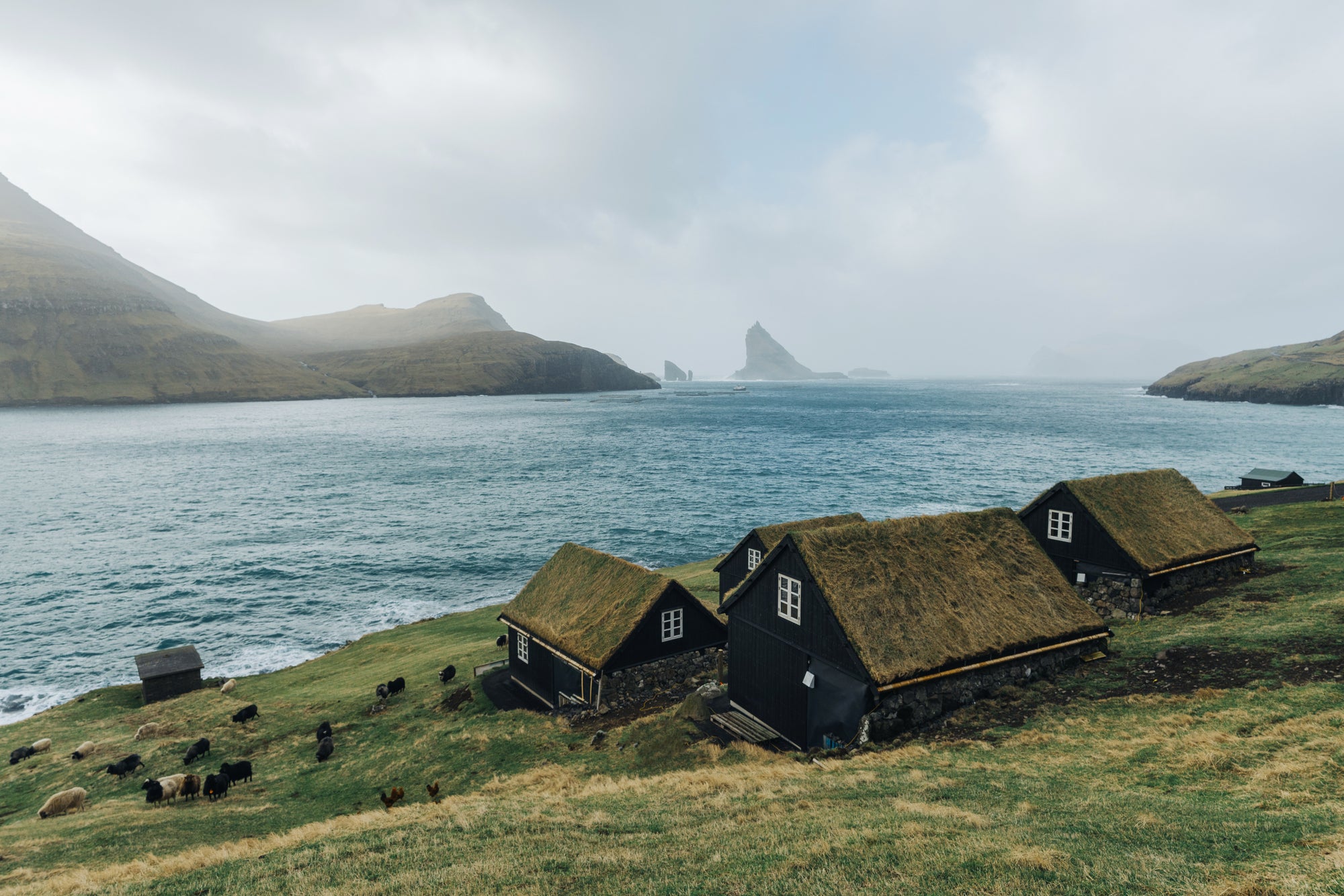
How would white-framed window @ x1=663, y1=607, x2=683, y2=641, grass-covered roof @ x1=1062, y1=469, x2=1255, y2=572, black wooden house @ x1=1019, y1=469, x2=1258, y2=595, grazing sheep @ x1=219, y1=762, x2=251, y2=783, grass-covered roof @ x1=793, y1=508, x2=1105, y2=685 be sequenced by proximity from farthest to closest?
grass-covered roof @ x1=1062, y1=469, x2=1255, y2=572
black wooden house @ x1=1019, y1=469, x2=1258, y2=595
white-framed window @ x1=663, y1=607, x2=683, y2=641
grazing sheep @ x1=219, y1=762, x2=251, y2=783
grass-covered roof @ x1=793, y1=508, x2=1105, y2=685

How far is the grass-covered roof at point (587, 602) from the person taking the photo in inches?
1215

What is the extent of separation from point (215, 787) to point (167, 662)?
788 inches

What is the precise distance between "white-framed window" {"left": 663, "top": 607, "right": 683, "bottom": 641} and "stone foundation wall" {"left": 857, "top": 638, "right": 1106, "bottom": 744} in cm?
1179

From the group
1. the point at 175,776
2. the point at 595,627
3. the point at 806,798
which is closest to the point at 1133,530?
the point at 806,798

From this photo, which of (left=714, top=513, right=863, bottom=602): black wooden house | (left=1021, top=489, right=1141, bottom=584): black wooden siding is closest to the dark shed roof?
(left=714, top=513, right=863, bottom=602): black wooden house

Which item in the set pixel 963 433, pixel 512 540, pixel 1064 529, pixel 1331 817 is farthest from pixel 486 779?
pixel 963 433

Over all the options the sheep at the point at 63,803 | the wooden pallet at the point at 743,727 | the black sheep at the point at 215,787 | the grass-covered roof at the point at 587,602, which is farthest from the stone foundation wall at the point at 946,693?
the sheep at the point at 63,803

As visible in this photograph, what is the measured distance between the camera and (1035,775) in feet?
59.7

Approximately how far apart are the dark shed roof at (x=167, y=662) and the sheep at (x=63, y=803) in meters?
13.6

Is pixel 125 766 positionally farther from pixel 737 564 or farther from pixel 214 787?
pixel 737 564

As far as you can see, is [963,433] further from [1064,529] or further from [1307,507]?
[1064,529]

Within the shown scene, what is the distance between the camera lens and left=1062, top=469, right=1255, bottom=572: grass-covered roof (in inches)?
1281

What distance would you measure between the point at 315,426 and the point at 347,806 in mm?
202927

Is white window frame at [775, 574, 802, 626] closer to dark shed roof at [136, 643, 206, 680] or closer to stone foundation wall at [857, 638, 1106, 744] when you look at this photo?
stone foundation wall at [857, 638, 1106, 744]
